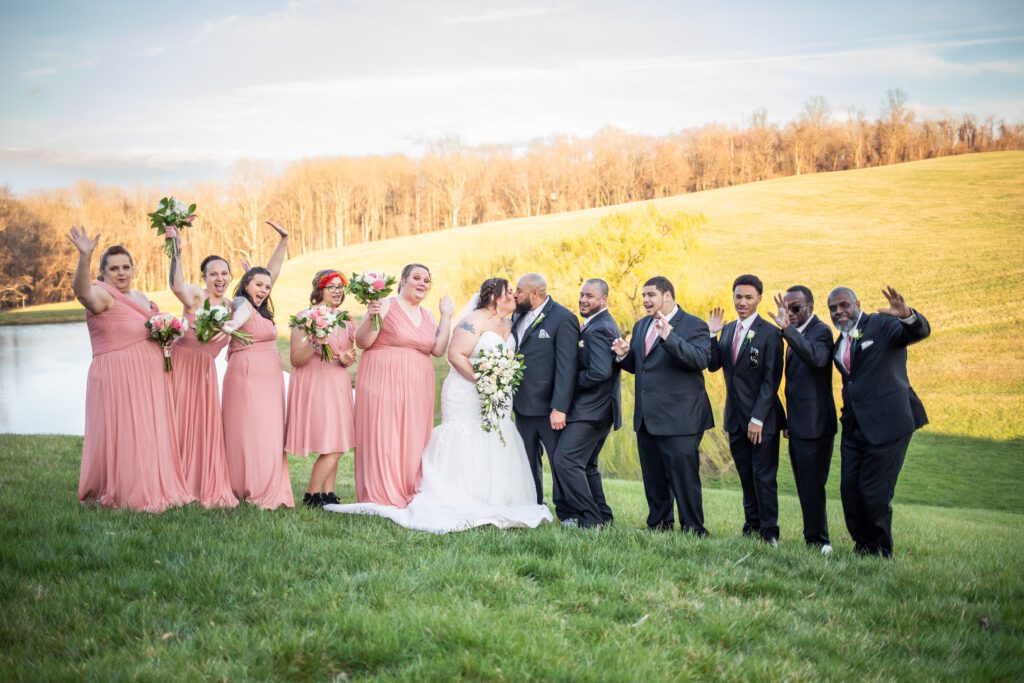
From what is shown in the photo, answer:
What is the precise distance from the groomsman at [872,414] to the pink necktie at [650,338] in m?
1.71

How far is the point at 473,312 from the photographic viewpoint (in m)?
8.23

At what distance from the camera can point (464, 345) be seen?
8.13m

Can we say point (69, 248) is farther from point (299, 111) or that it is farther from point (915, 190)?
point (915, 190)

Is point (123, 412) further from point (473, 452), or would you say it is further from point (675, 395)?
point (675, 395)

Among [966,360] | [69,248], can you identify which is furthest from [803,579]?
[69,248]

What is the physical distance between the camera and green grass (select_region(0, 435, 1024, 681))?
4.14 meters

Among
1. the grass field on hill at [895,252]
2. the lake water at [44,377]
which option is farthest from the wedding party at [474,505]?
the lake water at [44,377]

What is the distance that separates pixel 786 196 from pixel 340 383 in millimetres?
46982

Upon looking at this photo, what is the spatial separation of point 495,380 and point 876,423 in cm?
376

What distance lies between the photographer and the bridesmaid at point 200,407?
7.67 meters

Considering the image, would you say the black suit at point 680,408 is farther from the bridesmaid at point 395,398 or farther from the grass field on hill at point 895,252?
the grass field on hill at point 895,252

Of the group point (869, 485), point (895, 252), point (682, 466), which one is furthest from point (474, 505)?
point (895, 252)

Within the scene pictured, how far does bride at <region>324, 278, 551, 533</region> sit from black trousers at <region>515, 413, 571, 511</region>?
198 millimetres

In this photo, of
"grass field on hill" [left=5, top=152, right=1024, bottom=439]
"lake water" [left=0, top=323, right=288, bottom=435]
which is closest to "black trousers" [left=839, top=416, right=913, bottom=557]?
"grass field on hill" [left=5, top=152, right=1024, bottom=439]
